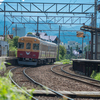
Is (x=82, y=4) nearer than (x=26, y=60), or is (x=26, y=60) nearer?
(x=82, y=4)

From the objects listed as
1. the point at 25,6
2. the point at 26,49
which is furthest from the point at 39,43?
the point at 25,6

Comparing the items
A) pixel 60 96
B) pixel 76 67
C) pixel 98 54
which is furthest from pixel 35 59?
pixel 60 96

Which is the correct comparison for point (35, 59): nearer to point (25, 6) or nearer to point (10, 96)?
point (25, 6)

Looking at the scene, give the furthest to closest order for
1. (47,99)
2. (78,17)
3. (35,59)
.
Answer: (78,17), (35,59), (47,99)

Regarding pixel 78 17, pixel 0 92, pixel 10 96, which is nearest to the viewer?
pixel 10 96

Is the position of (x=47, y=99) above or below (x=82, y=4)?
below

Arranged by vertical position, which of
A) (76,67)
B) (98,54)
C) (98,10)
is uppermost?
(98,10)

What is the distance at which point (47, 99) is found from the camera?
5.66m

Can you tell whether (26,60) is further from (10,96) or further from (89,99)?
(10,96)

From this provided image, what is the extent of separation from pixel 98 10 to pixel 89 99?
573 inches

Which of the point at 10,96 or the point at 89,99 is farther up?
the point at 10,96

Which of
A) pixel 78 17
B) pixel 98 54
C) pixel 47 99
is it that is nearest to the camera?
pixel 47 99

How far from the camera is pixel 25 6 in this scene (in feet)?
61.2

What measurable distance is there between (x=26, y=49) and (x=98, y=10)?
772cm
